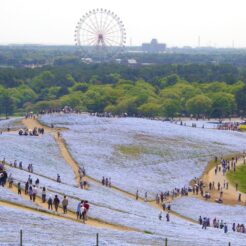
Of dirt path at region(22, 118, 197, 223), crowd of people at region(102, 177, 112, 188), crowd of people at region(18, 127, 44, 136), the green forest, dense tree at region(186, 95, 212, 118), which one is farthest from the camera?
the green forest

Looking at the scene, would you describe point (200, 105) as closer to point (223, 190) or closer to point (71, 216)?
point (223, 190)

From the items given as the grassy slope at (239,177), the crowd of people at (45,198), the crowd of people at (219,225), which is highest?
the crowd of people at (45,198)

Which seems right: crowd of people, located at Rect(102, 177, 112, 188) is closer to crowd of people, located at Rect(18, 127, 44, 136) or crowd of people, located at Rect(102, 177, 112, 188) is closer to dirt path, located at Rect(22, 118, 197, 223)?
dirt path, located at Rect(22, 118, 197, 223)

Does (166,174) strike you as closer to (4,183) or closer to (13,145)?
(13,145)

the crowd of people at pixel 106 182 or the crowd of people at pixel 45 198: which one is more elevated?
the crowd of people at pixel 45 198

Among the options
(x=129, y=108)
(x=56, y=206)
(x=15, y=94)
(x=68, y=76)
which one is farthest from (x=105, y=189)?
(x=68, y=76)

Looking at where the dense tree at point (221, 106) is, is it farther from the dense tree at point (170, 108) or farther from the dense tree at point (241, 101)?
the dense tree at point (170, 108)

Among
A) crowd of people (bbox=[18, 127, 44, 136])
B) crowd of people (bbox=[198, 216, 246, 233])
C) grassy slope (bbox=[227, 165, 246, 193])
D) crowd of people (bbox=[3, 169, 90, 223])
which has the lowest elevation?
grassy slope (bbox=[227, 165, 246, 193])

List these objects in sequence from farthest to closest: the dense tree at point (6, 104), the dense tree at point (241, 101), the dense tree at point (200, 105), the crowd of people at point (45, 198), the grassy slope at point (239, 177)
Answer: the dense tree at point (6, 104), the dense tree at point (241, 101), the dense tree at point (200, 105), the grassy slope at point (239, 177), the crowd of people at point (45, 198)

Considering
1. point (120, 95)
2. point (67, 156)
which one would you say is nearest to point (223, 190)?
point (67, 156)

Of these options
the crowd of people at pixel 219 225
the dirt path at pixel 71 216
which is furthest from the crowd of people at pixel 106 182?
the dirt path at pixel 71 216

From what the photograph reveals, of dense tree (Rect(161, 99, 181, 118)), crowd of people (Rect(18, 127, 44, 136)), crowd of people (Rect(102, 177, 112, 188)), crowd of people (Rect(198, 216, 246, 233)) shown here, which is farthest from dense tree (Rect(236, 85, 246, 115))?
crowd of people (Rect(198, 216, 246, 233))
